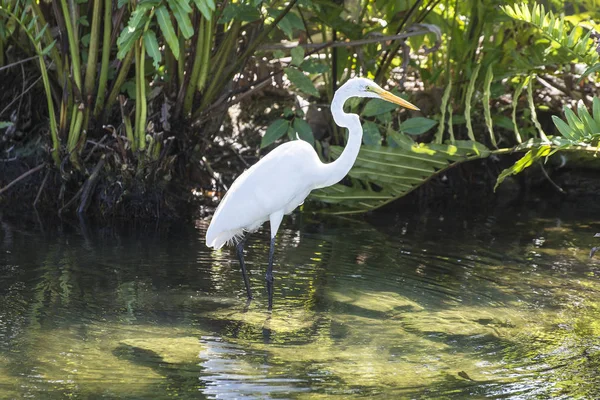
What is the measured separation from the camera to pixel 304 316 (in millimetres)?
4305

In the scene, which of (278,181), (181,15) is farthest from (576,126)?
(181,15)

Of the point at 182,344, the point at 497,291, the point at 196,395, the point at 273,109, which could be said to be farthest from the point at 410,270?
the point at 273,109

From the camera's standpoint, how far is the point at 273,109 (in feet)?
27.4

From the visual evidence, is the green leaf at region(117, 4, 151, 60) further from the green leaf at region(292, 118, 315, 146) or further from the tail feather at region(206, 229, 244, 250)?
the green leaf at region(292, 118, 315, 146)

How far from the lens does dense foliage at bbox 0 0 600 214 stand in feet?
18.7

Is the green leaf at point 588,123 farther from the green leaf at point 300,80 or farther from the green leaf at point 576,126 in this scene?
the green leaf at point 300,80

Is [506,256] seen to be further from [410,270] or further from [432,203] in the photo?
[432,203]

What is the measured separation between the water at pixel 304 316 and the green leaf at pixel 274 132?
0.68 metres

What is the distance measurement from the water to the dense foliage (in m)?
0.53

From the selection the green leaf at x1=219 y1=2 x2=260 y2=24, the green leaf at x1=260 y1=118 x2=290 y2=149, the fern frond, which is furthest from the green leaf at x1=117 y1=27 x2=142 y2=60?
the fern frond

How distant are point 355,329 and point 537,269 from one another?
1767 mm

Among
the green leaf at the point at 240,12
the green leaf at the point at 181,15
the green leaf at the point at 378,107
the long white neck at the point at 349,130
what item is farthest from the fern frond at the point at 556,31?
the green leaf at the point at 181,15

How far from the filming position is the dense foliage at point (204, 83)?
569 cm

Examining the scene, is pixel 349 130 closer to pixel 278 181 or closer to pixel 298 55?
pixel 278 181
